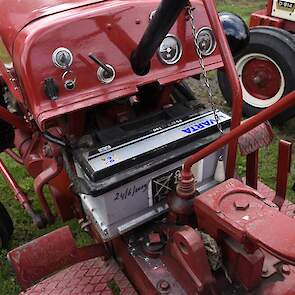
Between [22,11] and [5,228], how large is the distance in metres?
1.14

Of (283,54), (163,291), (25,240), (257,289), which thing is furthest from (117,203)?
(283,54)

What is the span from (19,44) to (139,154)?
0.60m

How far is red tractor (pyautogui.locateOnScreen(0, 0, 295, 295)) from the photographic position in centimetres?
141

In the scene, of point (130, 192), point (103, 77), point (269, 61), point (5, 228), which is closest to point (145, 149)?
point (130, 192)

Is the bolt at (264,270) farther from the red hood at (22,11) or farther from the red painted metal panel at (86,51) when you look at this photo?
the red hood at (22,11)

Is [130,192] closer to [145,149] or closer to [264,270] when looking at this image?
A: [145,149]

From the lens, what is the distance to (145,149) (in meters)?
1.60

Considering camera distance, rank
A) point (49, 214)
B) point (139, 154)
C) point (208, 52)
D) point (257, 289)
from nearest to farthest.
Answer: point (257, 289), point (139, 154), point (208, 52), point (49, 214)

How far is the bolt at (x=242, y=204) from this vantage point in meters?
1.36

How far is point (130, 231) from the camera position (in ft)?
6.07

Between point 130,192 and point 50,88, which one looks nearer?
point 50,88

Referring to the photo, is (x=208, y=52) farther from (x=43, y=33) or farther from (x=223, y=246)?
(x=223, y=246)

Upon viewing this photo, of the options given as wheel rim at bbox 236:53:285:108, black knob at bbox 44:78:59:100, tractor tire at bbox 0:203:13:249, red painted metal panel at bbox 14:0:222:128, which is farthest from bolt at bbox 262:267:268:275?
wheel rim at bbox 236:53:285:108

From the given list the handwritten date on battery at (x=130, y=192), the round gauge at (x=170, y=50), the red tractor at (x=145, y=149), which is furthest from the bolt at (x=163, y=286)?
the round gauge at (x=170, y=50)
